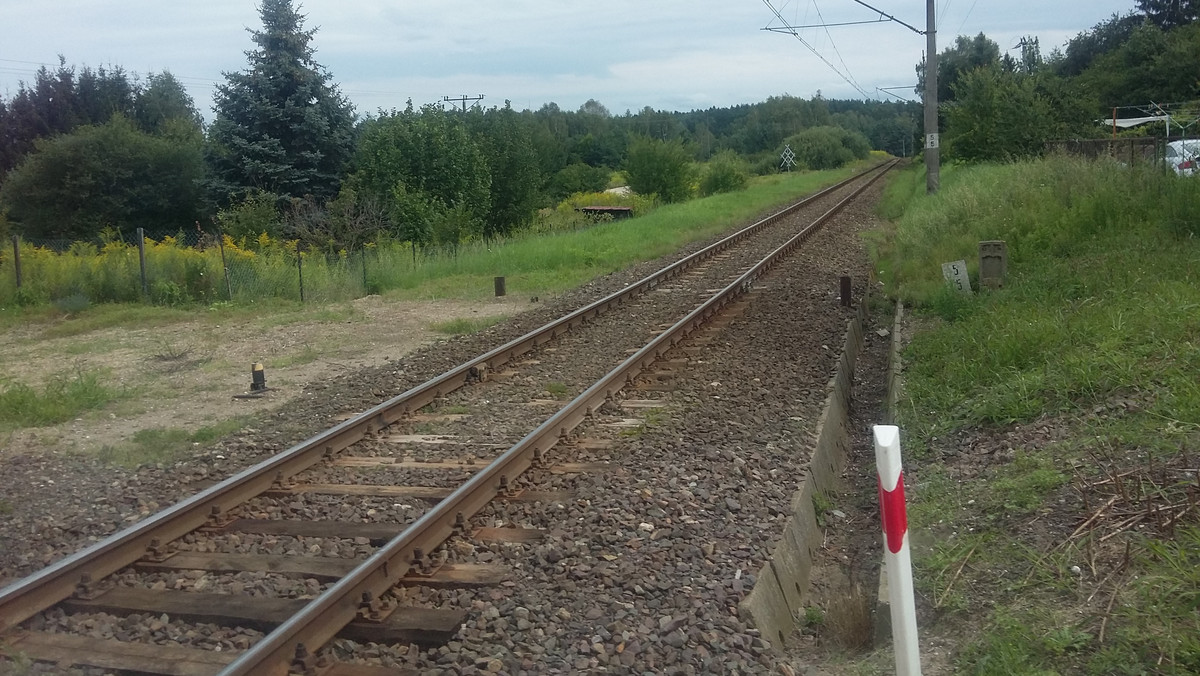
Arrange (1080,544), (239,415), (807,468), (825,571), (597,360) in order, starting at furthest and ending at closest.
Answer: (597,360)
(239,415)
(807,468)
(825,571)
(1080,544)

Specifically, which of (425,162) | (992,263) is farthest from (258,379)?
(425,162)

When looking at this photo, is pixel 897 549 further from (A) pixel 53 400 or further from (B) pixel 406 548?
(A) pixel 53 400

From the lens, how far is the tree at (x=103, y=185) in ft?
158

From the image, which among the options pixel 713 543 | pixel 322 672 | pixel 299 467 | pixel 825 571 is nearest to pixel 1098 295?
pixel 825 571

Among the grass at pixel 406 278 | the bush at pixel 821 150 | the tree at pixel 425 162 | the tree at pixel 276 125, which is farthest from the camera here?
the bush at pixel 821 150

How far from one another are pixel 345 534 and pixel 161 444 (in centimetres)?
319

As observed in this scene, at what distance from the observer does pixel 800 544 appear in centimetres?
634

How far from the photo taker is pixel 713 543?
5.86 m

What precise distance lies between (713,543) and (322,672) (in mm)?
2308

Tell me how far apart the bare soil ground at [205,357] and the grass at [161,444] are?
0.67 feet

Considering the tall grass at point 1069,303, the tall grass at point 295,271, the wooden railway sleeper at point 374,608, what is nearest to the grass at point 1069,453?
the tall grass at point 1069,303

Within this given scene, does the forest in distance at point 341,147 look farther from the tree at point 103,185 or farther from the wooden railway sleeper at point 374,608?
the wooden railway sleeper at point 374,608

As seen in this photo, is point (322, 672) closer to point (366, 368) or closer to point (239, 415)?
point (239, 415)

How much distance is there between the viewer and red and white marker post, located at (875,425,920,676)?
3.72m
